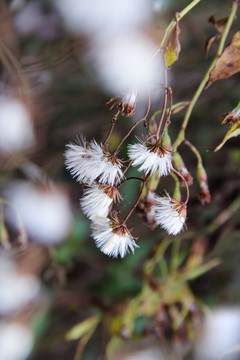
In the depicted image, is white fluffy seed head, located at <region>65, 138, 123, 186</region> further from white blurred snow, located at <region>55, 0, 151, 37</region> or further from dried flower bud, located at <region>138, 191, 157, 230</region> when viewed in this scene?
white blurred snow, located at <region>55, 0, 151, 37</region>

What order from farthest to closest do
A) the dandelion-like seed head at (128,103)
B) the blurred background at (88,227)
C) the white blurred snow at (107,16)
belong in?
1. the white blurred snow at (107,16)
2. the blurred background at (88,227)
3. the dandelion-like seed head at (128,103)

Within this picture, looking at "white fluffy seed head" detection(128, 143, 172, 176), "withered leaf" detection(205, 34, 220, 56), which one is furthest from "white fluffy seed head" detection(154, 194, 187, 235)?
"withered leaf" detection(205, 34, 220, 56)

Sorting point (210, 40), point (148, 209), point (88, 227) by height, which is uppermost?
point (210, 40)

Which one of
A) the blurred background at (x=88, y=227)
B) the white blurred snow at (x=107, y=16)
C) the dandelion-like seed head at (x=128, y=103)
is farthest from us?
the white blurred snow at (x=107, y=16)

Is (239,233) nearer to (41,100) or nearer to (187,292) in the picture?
(187,292)

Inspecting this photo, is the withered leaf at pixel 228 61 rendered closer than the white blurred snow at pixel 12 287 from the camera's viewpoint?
Yes

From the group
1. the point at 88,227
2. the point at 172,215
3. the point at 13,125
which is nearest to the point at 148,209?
the point at 172,215

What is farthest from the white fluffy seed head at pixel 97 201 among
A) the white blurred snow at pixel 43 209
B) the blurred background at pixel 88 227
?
the white blurred snow at pixel 43 209

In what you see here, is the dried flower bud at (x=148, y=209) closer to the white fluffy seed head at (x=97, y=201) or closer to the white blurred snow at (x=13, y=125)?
the white fluffy seed head at (x=97, y=201)

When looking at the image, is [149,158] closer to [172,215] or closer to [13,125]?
[172,215]
